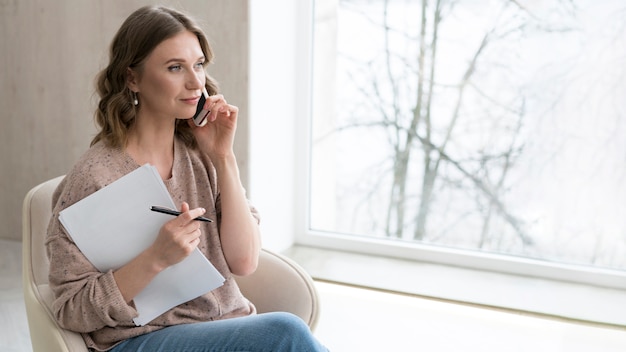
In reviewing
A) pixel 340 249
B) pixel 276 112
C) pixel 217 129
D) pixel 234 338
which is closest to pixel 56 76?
pixel 276 112

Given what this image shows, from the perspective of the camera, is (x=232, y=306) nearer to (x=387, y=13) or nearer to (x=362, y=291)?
(x=362, y=291)

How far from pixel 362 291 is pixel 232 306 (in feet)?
3.93

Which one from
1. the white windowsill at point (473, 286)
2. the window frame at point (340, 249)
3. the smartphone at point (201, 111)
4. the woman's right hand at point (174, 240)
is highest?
the smartphone at point (201, 111)

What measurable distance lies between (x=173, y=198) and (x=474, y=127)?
5.25ft

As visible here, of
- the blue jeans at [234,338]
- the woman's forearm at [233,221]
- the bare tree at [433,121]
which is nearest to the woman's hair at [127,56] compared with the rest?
the woman's forearm at [233,221]

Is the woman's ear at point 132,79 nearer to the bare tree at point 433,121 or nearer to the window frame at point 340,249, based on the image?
the window frame at point 340,249

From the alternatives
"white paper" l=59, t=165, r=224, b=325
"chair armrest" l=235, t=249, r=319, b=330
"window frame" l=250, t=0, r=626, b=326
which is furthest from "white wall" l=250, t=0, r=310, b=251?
"white paper" l=59, t=165, r=224, b=325

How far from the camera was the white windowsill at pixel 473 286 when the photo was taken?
8.71 ft

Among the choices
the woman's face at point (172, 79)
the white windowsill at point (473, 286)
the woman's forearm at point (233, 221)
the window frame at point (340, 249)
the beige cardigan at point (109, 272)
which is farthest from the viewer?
the window frame at point (340, 249)

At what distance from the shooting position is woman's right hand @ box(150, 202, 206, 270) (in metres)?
1.46

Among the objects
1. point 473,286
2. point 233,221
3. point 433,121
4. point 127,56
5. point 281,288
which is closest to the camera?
point 127,56

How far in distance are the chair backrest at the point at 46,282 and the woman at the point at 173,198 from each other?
0.28 feet

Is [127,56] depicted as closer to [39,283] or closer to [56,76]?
[39,283]

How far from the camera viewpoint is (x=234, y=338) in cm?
153
